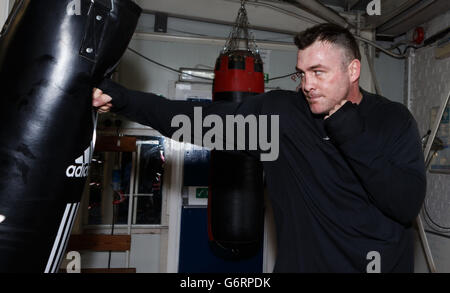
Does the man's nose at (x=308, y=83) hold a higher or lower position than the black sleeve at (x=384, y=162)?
higher

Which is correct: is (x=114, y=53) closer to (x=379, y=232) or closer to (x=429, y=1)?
(x=379, y=232)

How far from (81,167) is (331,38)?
1.07 metres

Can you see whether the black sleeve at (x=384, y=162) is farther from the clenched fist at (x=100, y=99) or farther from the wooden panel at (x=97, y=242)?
the wooden panel at (x=97, y=242)

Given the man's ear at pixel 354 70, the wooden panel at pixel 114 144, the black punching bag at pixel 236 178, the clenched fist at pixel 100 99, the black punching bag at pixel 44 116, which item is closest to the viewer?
the black punching bag at pixel 44 116

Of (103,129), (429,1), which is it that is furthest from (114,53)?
(429,1)

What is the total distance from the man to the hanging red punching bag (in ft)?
2.88

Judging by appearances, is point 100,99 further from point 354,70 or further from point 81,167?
point 354,70

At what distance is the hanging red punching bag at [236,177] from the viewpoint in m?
2.48

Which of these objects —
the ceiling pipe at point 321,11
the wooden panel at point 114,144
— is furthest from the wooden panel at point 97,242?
the ceiling pipe at point 321,11

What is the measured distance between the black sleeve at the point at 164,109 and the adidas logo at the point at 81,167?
0.26 meters

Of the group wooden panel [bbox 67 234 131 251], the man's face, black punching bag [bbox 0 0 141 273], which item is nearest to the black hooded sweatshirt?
the man's face

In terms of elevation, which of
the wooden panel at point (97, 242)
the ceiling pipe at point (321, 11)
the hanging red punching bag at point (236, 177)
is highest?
the ceiling pipe at point (321, 11)

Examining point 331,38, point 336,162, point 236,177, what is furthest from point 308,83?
point 236,177

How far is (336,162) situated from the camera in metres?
1.47
